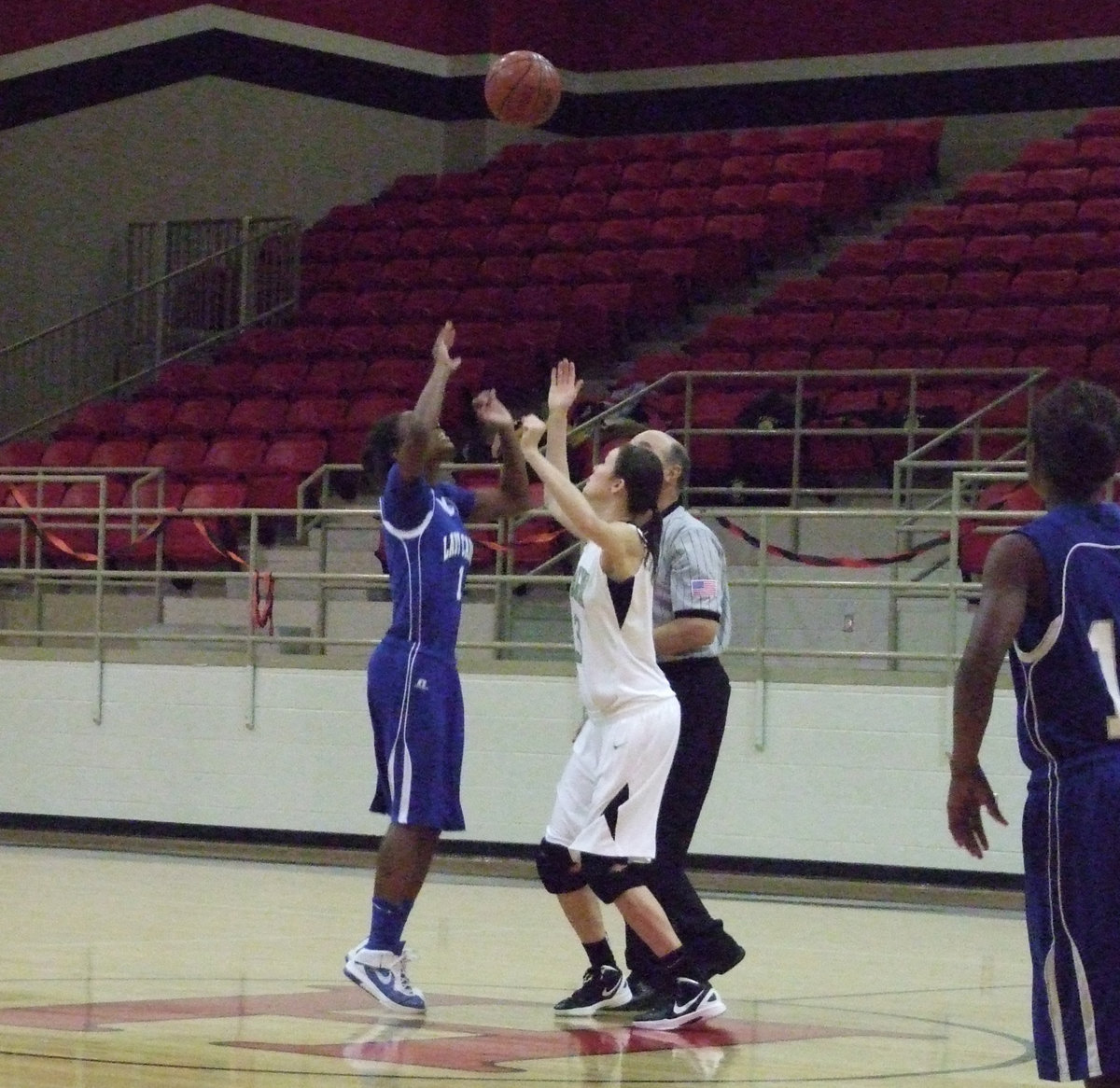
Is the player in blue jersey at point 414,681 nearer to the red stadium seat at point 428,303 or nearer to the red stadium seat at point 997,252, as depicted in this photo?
the red stadium seat at point 997,252

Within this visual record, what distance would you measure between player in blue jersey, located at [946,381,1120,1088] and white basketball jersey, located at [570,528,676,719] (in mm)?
2316

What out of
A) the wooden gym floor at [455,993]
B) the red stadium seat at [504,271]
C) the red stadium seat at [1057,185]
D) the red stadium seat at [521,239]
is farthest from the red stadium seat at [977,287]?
the wooden gym floor at [455,993]

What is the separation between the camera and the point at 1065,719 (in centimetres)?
392

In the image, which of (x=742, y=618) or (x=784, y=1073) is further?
(x=742, y=618)

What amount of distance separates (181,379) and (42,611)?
4.16m

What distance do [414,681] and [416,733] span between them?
0.15m

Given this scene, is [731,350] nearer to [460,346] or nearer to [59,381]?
[460,346]

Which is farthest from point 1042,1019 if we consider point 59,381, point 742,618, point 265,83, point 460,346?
point 265,83

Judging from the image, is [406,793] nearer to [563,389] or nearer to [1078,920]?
[563,389]

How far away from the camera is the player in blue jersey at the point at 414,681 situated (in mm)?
6461

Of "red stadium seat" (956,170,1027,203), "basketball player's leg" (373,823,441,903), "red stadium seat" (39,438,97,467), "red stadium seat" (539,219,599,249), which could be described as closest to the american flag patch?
"basketball player's leg" (373,823,441,903)

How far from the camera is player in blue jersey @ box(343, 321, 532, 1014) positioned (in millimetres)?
6461

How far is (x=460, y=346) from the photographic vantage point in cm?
1645

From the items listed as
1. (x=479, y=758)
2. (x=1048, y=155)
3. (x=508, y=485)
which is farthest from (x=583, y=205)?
(x=508, y=485)
